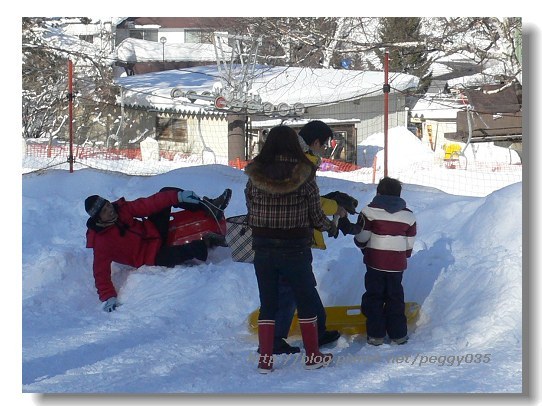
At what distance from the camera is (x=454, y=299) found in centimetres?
539

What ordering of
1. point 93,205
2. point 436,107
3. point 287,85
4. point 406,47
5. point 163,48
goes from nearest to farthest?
point 93,205 < point 406,47 < point 163,48 < point 287,85 < point 436,107

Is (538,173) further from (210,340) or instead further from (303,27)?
(303,27)

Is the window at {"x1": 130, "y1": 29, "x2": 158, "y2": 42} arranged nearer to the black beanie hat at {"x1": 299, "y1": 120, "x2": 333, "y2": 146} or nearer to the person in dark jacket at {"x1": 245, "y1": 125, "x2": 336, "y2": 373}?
the black beanie hat at {"x1": 299, "y1": 120, "x2": 333, "y2": 146}

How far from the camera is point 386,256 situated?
4.92 meters

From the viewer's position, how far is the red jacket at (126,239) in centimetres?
586

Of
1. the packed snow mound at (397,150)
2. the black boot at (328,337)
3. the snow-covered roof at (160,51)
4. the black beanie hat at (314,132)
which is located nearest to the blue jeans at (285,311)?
the black boot at (328,337)

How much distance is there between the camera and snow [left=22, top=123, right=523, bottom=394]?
4566mm

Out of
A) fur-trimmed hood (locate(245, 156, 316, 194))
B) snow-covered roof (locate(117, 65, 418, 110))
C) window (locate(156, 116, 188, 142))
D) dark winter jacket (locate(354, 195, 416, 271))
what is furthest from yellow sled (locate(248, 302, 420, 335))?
window (locate(156, 116, 188, 142))

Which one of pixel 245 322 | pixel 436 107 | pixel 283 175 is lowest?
A: pixel 245 322

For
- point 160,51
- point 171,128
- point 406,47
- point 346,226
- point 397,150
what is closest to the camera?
point 346,226

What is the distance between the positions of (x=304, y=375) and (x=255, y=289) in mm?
1384

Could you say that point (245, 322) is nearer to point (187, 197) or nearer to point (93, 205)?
point (187, 197)

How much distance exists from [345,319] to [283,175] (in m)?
1.46

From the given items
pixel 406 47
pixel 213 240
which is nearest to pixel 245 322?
pixel 213 240
